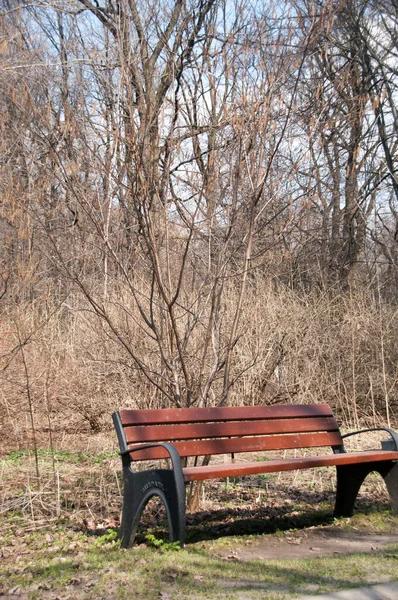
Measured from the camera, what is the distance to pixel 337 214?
45.0ft

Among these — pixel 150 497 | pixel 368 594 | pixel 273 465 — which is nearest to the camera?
pixel 368 594

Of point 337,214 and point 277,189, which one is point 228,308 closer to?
point 277,189

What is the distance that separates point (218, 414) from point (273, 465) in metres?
0.69

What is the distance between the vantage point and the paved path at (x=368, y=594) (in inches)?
119

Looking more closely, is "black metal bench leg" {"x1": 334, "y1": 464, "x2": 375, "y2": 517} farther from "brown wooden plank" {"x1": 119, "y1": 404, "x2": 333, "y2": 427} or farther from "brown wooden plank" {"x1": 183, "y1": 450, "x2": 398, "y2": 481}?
"brown wooden plank" {"x1": 119, "y1": 404, "x2": 333, "y2": 427}

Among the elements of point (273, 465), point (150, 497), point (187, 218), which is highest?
point (187, 218)

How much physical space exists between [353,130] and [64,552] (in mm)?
11464

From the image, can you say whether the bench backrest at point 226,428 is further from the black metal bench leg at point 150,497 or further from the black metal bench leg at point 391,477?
the black metal bench leg at point 391,477

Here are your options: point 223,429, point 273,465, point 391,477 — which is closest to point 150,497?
point 273,465

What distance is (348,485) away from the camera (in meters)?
4.84

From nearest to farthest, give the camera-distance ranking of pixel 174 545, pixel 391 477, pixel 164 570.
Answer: pixel 164 570
pixel 174 545
pixel 391 477

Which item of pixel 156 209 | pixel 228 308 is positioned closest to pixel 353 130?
pixel 228 308

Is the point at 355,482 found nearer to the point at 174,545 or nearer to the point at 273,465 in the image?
the point at 273,465

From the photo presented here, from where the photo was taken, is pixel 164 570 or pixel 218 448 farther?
pixel 218 448
